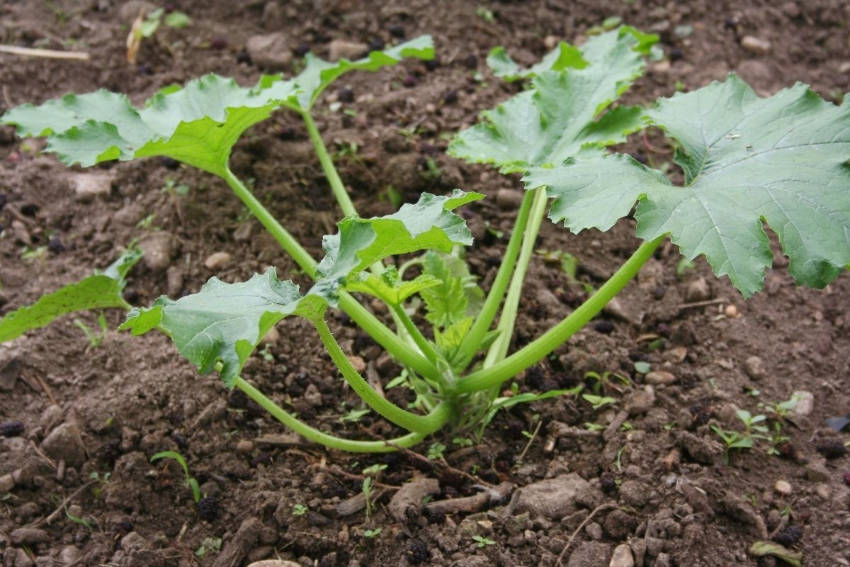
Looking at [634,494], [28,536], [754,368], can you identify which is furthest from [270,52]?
[634,494]

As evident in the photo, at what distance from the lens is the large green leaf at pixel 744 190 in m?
2.44

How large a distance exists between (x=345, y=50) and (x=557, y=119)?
195 centimetres

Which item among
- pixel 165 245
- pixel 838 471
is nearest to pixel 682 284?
pixel 838 471

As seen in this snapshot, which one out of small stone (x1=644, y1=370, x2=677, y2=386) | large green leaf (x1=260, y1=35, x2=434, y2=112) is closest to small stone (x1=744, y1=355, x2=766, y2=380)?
small stone (x1=644, y1=370, x2=677, y2=386)

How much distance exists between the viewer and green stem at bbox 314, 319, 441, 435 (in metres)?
2.58

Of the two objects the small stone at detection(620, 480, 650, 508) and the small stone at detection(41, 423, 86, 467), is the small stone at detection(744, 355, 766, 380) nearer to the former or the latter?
the small stone at detection(620, 480, 650, 508)

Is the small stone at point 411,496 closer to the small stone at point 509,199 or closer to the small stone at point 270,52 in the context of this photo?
the small stone at point 509,199

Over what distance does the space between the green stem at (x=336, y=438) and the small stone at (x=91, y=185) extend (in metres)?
1.71

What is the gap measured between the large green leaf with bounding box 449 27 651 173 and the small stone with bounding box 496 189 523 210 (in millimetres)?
682

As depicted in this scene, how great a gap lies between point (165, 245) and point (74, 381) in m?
0.75

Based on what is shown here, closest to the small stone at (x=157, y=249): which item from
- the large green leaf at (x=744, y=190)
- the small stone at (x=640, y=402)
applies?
the large green leaf at (x=744, y=190)

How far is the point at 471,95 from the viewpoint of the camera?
15.2ft

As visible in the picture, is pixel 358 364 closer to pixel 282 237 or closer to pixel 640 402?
pixel 282 237

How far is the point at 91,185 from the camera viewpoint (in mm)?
4277
